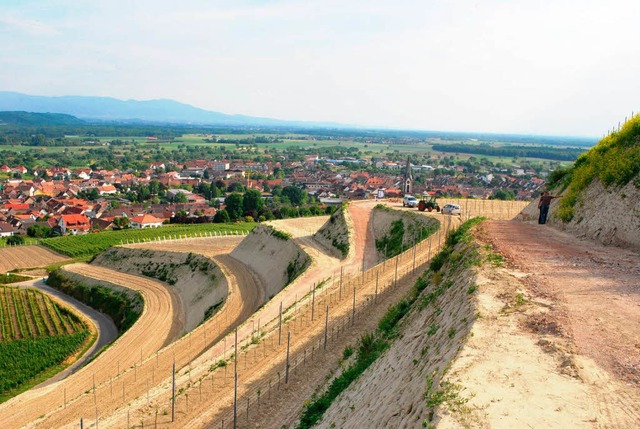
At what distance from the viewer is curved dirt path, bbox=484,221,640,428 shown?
864 centimetres

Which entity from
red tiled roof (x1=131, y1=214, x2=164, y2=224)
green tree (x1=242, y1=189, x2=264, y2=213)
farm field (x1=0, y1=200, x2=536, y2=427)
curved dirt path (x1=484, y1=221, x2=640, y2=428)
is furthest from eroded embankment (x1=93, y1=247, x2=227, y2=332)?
green tree (x1=242, y1=189, x2=264, y2=213)

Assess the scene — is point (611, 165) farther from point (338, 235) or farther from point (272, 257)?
point (272, 257)

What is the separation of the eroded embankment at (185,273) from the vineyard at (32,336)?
22.7 feet

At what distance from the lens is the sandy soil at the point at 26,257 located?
5584cm

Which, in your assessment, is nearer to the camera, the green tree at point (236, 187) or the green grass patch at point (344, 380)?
Result: the green grass patch at point (344, 380)

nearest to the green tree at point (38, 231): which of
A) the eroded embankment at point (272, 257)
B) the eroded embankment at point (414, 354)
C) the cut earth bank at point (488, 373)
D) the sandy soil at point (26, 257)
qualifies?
the sandy soil at point (26, 257)

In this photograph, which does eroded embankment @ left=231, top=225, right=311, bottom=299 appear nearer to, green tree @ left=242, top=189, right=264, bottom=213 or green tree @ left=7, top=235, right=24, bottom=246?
green tree @ left=242, top=189, right=264, bottom=213

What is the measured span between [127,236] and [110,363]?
43.4 meters

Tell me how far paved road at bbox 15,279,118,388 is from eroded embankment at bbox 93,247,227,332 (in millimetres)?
5052

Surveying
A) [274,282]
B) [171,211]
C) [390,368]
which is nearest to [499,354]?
[390,368]

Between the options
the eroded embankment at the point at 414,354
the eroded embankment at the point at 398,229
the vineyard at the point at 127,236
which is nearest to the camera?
the eroded embankment at the point at 414,354

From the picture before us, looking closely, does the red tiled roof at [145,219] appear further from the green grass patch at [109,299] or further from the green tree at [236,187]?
the green tree at [236,187]

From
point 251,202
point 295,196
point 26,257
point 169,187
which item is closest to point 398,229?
point 26,257

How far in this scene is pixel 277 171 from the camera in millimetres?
161625
